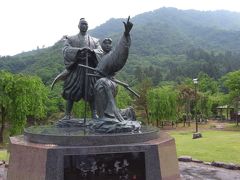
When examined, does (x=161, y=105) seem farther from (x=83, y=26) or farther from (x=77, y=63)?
(x=77, y=63)

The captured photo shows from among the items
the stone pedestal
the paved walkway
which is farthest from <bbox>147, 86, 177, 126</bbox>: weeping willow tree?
the stone pedestal

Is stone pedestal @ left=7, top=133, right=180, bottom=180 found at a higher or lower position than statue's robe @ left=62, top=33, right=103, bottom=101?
lower

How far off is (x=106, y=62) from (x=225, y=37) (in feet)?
512

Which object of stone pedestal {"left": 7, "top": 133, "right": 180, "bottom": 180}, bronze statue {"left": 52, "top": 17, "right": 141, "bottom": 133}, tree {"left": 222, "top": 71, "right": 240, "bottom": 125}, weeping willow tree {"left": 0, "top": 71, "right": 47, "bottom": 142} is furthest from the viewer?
tree {"left": 222, "top": 71, "right": 240, "bottom": 125}

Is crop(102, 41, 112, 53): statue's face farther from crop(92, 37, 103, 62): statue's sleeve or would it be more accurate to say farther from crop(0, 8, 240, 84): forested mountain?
crop(0, 8, 240, 84): forested mountain

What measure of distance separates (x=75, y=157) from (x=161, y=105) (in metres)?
31.4

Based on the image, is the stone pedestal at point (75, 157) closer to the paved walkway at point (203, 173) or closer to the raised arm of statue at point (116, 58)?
the raised arm of statue at point (116, 58)

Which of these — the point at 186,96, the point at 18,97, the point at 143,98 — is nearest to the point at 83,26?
the point at 18,97

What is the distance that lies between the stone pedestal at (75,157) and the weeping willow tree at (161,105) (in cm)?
3005

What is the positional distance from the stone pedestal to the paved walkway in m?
2.52

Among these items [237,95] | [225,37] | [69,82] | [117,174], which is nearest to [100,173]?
[117,174]

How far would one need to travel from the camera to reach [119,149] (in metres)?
7.25

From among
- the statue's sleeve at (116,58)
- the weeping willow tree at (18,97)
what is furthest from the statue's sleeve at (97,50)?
the weeping willow tree at (18,97)

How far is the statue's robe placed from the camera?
30.9ft
